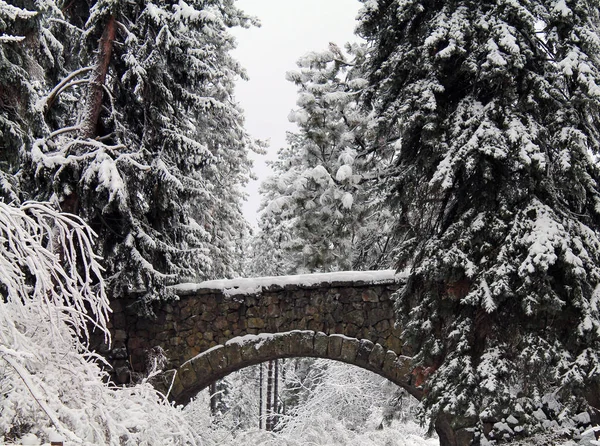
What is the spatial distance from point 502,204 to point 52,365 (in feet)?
15.2

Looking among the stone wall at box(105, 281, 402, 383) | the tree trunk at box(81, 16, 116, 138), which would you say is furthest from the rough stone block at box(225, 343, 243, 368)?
the tree trunk at box(81, 16, 116, 138)

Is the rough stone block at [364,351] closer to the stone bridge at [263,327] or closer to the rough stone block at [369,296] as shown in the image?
the stone bridge at [263,327]

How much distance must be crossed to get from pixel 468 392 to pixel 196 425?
2791 mm

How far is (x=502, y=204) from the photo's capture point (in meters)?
5.84

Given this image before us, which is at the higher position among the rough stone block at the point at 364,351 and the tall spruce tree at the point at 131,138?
the tall spruce tree at the point at 131,138

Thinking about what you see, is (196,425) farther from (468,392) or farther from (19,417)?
(19,417)

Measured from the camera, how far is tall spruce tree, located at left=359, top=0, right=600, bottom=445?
5.39 metres

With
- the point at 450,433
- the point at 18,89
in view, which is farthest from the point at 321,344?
the point at 18,89

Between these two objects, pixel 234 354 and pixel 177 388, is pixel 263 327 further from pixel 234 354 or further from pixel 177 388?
pixel 177 388

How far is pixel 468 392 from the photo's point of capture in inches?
218

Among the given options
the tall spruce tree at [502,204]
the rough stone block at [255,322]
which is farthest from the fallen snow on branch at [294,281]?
the tall spruce tree at [502,204]

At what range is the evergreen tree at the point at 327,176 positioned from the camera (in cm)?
1384

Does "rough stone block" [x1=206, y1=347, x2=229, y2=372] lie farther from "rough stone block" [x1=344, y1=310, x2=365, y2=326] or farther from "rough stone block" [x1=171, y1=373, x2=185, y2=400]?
"rough stone block" [x1=344, y1=310, x2=365, y2=326]

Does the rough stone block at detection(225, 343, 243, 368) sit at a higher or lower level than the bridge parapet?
lower
